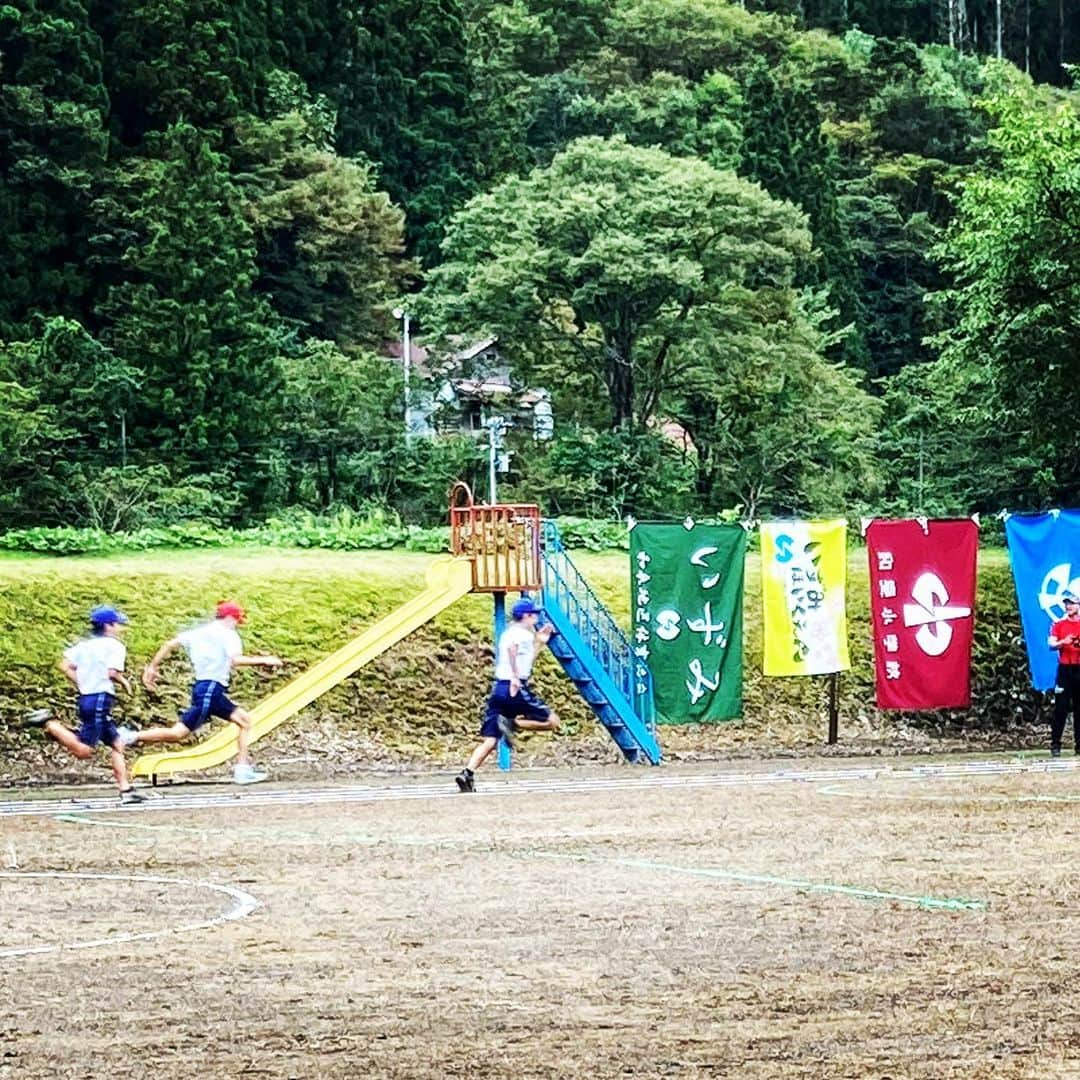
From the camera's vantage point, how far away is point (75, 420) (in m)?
36.3

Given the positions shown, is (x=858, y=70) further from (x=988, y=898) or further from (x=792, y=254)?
(x=988, y=898)

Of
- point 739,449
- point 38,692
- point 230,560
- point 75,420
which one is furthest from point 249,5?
point 38,692

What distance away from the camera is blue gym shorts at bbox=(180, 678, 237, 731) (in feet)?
55.0

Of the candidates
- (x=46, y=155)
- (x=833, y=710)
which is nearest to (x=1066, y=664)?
(x=833, y=710)

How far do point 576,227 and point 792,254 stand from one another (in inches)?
172

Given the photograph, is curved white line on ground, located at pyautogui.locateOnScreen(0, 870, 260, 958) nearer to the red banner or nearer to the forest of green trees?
the red banner

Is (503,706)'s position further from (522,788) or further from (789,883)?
(789,883)

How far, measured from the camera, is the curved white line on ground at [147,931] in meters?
8.14

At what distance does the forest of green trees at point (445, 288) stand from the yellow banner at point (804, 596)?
4.08m

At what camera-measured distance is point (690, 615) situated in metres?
23.2

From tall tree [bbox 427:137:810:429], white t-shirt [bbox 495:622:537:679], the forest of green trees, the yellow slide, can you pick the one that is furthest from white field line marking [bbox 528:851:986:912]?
tall tree [bbox 427:137:810:429]

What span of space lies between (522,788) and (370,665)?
5574 millimetres

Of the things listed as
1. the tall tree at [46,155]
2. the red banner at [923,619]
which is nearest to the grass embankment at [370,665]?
the red banner at [923,619]

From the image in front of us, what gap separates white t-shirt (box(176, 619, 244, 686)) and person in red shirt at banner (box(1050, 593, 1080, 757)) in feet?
30.4
